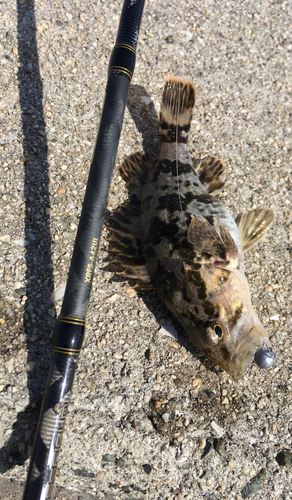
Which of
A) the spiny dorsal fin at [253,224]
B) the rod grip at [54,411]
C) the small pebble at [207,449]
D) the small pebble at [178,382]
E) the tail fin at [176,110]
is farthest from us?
the tail fin at [176,110]

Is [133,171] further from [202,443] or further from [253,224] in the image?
[202,443]

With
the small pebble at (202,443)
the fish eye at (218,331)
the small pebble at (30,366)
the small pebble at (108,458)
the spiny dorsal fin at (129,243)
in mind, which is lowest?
the small pebble at (108,458)

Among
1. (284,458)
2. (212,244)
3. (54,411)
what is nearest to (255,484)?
(284,458)

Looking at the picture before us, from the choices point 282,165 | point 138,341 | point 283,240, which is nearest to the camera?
point 138,341

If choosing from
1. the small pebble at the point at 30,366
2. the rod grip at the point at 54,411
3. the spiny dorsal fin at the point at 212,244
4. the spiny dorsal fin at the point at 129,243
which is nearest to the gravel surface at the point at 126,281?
the small pebble at the point at 30,366

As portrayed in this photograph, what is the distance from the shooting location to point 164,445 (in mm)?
2578

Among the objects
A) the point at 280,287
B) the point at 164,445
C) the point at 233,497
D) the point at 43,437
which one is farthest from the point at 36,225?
the point at 233,497

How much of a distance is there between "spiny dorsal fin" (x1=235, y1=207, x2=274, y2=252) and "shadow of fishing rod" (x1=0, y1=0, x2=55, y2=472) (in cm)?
165

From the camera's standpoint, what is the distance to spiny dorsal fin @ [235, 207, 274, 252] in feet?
10.9

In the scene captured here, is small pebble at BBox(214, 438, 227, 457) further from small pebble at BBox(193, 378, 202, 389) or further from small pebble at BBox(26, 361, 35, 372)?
small pebble at BBox(26, 361, 35, 372)

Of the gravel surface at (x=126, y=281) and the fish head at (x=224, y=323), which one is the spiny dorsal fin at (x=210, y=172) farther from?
the fish head at (x=224, y=323)

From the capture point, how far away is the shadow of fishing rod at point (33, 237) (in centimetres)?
247

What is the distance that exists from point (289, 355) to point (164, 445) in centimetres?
125

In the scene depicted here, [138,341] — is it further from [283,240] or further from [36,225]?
[283,240]
